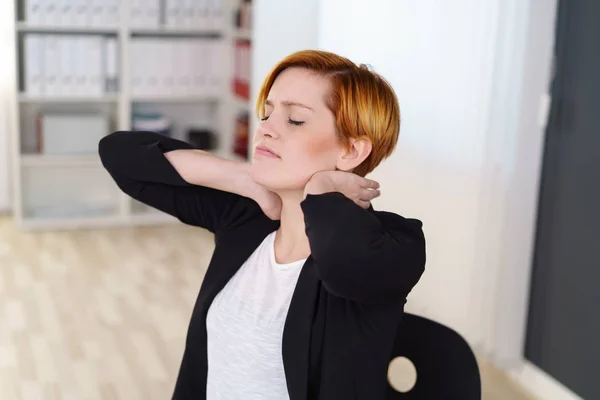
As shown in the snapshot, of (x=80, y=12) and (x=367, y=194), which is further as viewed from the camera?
(x=80, y=12)

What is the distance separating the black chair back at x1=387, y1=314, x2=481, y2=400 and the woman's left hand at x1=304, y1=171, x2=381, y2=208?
21 cm

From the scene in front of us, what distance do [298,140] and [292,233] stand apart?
16 cm

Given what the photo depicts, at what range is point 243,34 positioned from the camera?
4801 mm

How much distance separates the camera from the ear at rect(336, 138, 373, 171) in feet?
4.30

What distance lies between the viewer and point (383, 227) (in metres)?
1.29

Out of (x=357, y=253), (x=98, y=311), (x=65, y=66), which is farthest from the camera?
(x=65, y=66)

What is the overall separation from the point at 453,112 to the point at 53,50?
100 inches

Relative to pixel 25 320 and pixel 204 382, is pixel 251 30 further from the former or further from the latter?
pixel 204 382

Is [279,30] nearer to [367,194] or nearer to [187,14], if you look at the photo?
[187,14]

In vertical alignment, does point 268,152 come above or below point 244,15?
below

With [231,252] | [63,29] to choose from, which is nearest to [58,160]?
[63,29]

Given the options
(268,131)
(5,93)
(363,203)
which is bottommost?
(5,93)

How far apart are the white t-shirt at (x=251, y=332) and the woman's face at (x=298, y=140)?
0.14 m

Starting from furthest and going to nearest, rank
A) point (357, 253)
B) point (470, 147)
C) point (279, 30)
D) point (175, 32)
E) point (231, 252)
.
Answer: point (175, 32), point (279, 30), point (470, 147), point (231, 252), point (357, 253)
